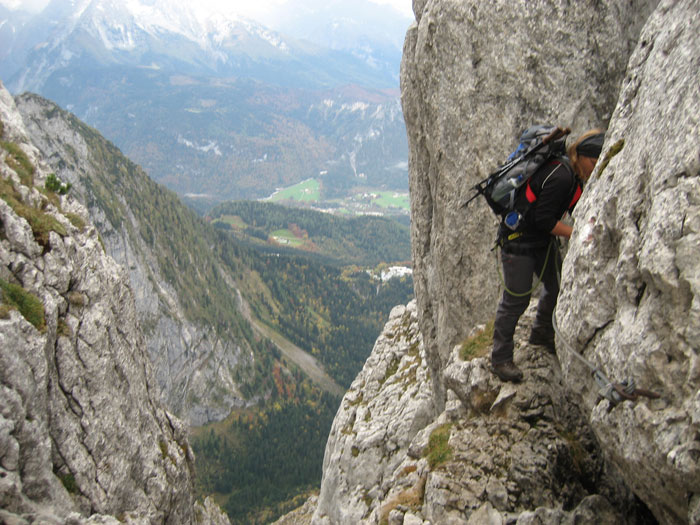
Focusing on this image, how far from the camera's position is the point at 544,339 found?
40.0 ft

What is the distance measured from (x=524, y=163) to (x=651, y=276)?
3807 millimetres

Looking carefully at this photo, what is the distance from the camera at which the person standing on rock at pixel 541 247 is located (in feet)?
32.6

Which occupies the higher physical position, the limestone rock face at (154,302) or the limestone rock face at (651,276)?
the limestone rock face at (154,302)

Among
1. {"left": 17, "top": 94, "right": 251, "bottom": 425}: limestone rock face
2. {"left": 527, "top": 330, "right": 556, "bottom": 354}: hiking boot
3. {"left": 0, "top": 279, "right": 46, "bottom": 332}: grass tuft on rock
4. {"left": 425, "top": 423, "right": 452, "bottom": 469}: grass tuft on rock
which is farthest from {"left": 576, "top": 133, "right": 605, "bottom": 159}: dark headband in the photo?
{"left": 17, "top": 94, "right": 251, "bottom": 425}: limestone rock face

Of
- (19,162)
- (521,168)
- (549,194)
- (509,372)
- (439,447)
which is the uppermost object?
(19,162)

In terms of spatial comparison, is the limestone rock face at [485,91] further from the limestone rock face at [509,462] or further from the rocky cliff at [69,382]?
the rocky cliff at [69,382]

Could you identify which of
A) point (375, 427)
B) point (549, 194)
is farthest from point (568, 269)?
point (375, 427)

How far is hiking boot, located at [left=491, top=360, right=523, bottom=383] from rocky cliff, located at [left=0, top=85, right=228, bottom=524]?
54.0 feet

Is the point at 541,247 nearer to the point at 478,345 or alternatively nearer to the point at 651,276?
the point at 651,276

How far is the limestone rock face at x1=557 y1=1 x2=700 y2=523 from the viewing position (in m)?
6.61

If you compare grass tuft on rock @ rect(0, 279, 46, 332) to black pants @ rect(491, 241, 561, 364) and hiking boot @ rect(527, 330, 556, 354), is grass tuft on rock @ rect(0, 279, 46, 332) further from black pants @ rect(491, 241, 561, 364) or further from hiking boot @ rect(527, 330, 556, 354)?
hiking boot @ rect(527, 330, 556, 354)

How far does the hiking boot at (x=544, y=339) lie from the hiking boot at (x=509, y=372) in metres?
0.94

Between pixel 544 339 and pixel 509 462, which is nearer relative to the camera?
pixel 509 462

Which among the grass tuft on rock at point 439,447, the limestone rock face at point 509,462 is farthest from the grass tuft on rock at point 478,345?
the grass tuft on rock at point 439,447
